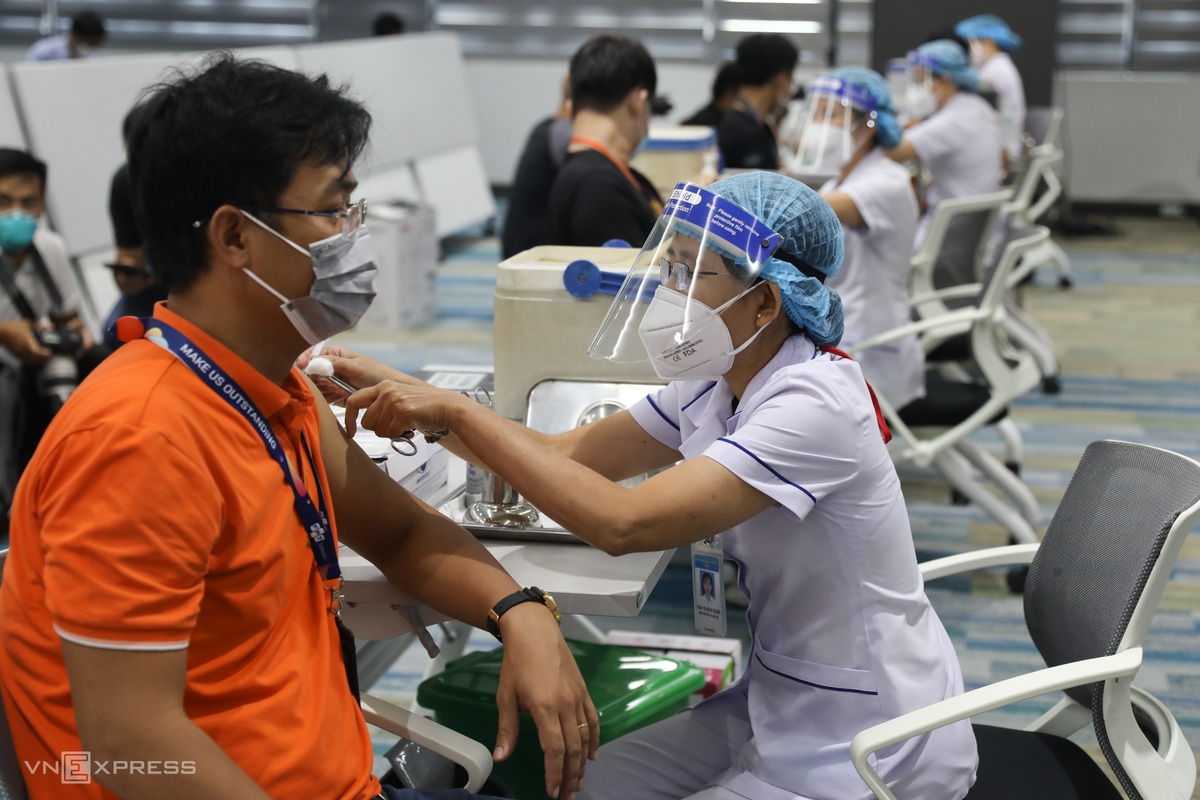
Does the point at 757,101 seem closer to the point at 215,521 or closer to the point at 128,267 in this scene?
the point at 128,267

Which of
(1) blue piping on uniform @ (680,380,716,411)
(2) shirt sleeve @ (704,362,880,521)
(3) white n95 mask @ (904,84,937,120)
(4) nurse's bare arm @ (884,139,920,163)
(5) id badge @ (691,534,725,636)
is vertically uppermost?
(2) shirt sleeve @ (704,362,880,521)

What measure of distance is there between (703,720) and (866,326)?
6.17ft

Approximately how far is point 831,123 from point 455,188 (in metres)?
4.57

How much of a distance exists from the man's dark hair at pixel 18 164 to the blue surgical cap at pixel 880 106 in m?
2.38

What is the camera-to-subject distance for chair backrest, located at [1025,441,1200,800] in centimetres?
137

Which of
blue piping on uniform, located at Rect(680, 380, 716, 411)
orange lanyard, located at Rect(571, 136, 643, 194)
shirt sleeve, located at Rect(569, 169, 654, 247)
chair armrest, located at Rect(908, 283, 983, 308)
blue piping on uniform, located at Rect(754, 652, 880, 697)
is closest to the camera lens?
blue piping on uniform, located at Rect(754, 652, 880, 697)

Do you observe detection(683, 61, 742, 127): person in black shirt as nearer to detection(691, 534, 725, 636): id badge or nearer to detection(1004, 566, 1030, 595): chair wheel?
detection(1004, 566, 1030, 595): chair wheel

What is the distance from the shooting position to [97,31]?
7168 millimetres

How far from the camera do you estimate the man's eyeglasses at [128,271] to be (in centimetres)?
297

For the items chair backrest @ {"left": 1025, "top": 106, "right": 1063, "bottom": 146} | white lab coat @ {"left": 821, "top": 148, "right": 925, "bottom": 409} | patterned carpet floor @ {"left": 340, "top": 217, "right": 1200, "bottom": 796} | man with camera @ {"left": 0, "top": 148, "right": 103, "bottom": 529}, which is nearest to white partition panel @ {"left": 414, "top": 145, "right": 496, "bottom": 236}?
patterned carpet floor @ {"left": 340, "top": 217, "right": 1200, "bottom": 796}

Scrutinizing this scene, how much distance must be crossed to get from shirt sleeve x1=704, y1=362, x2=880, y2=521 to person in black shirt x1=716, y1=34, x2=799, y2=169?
3188mm

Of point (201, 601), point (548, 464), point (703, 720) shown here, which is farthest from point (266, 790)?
point (703, 720)

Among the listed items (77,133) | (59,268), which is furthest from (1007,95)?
(59,268)

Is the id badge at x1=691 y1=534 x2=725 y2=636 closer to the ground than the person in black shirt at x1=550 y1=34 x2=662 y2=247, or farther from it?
closer to the ground
